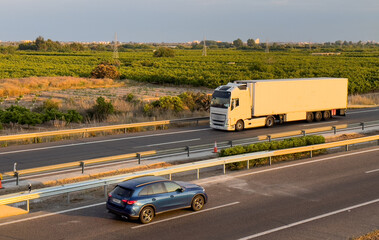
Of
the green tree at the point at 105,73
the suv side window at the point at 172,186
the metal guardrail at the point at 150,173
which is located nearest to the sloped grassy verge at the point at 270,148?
the metal guardrail at the point at 150,173

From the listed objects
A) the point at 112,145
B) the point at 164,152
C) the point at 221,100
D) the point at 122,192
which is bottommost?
the point at 112,145

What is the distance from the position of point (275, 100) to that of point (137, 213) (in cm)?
2085

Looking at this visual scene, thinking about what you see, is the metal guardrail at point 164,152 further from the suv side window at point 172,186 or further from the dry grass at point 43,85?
the dry grass at point 43,85

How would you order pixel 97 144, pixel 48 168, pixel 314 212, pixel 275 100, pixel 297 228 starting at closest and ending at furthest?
pixel 297 228
pixel 314 212
pixel 48 168
pixel 97 144
pixel 275 100

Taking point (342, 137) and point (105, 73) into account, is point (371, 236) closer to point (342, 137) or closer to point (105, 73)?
point (342, 137)

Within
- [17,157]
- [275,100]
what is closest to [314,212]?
[17,157]

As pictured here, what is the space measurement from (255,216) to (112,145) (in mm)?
12955

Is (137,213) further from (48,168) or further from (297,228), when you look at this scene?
(48,168)

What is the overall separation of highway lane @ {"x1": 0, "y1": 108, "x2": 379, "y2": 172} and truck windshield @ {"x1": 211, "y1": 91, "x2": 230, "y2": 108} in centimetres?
157

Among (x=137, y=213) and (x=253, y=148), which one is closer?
(x=137, y=213)

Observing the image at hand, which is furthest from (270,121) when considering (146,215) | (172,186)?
(146,215)

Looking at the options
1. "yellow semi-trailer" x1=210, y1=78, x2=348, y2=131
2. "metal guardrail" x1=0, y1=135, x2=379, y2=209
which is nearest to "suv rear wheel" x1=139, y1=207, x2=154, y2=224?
"metal guardrail" x1=0, y1=135, x2=379, y2=209

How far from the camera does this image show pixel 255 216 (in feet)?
46.3

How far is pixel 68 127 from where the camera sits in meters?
30.5
